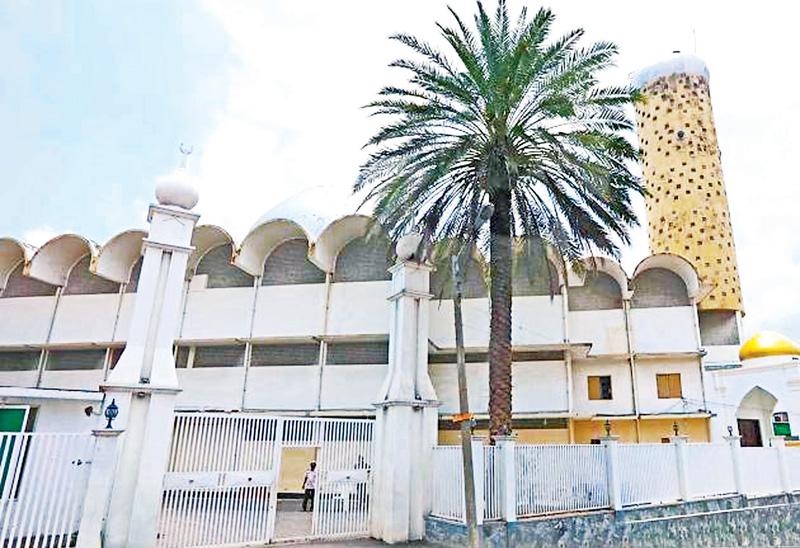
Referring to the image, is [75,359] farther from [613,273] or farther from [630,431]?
[630,431]

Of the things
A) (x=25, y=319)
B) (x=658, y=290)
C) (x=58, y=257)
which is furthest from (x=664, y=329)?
(x=25, y=319)

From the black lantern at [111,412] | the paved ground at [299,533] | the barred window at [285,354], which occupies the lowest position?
the paved ground at [299,533]

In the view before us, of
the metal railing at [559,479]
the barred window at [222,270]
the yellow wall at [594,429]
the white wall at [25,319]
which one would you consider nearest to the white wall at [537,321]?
the yellow wall at [594,429]

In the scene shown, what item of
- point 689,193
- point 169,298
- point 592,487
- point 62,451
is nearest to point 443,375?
point 592,487

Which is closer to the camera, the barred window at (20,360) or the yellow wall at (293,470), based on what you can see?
the yellow wall at (293,470)

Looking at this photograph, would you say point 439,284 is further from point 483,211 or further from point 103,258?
point 103,258

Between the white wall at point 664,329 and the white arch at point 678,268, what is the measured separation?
0.79 m

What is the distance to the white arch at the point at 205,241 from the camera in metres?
22.0

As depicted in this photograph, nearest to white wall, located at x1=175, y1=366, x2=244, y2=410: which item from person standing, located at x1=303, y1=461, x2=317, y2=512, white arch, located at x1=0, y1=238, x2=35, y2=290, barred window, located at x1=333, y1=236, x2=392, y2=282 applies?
barred window, located at x1=333, y1=236, x2=392, y2=282

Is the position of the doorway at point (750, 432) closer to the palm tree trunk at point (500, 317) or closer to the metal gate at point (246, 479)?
the palm tree trunk at point (500, 317)

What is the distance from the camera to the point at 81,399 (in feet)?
38.3

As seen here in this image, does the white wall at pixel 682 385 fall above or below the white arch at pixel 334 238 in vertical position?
below

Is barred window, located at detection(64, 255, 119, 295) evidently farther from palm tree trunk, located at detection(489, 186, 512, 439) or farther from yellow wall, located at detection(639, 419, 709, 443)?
yellow wall, located at detection(639, 419, 709, 443)

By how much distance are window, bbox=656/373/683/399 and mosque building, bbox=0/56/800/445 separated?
0.17ft
